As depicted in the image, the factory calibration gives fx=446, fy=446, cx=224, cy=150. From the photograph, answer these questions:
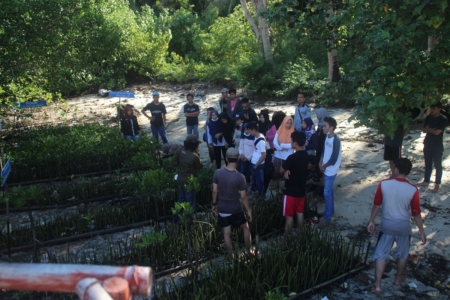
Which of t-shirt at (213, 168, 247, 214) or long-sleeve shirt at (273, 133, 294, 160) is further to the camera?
long-sleeve shirt at (273, 133, 294, 160)

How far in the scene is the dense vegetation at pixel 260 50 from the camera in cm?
481

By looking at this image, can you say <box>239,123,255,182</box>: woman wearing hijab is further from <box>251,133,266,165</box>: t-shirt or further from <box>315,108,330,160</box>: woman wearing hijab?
<box>315,108,330,160</box>: woman wearing hijab

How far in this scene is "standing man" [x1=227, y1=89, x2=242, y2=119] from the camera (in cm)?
945

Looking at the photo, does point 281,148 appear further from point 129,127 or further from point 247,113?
point 129,127

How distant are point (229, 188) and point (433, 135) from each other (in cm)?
387

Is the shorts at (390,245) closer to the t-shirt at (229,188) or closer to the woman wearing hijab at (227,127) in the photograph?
the t-shirt at (229,188)

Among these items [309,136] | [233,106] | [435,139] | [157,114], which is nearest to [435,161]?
[435,139]

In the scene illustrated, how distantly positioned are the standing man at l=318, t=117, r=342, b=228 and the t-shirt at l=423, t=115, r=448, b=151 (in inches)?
71.0

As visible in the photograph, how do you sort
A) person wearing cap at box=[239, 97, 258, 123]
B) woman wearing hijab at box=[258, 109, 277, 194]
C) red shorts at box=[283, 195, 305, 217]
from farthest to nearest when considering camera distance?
person wearing cap at box=[239, 97, 258, 123]
woman wearing hijab at box=[258, 109, 277, 194]
red shorts at box=[283, 195, 305, 217]

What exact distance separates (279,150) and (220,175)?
2.28 meters

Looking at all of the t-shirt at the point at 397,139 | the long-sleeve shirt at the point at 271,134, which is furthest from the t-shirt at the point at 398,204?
the long-sleeve shirt at the point at 271,134

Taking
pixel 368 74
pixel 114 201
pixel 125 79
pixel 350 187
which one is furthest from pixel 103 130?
pixel 125 79

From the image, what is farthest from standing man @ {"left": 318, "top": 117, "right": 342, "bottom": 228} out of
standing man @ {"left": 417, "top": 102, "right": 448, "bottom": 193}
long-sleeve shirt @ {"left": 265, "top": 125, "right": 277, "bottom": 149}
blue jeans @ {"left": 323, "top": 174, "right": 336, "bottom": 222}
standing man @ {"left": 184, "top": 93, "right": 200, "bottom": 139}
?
standing man @ {"left": 184, "top": 93, "right": 200, "bottom": 139}

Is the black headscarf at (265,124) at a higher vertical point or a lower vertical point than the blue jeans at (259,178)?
higher
